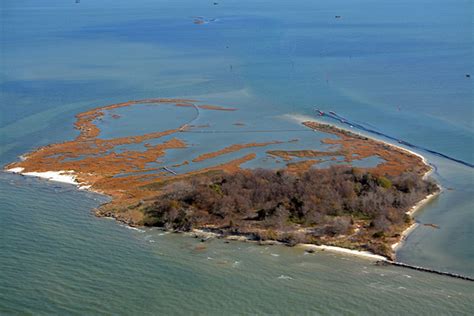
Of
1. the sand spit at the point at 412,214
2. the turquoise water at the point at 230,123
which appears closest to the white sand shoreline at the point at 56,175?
the turquoise water at the point at 230,123

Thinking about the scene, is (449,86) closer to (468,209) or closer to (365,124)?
(365,124)

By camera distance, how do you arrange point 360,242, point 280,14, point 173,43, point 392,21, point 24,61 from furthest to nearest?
point 280,14, point 392,21, point 173,43, point 24,61, point 360,242

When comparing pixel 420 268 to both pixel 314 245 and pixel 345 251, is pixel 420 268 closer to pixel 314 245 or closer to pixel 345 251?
pixel 345 251

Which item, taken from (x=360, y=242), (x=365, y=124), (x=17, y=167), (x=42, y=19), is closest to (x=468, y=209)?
(x=360, y=242)

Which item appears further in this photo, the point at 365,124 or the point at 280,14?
the point at 280,14

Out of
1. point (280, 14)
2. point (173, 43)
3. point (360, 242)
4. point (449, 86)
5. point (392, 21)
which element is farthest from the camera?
Result: point (280, 14)

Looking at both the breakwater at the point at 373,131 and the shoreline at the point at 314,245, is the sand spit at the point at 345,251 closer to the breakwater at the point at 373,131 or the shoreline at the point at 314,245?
the shoreline at the point at 314,245

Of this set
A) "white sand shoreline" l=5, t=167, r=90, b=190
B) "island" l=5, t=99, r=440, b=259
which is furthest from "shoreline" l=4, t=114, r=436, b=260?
"island" l=5, t=99, r=440, b=259
